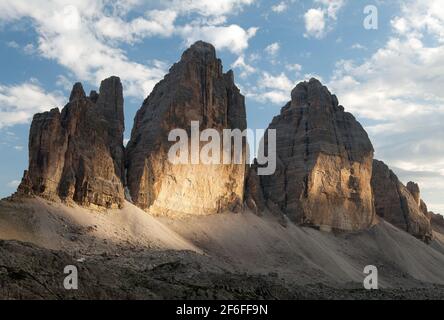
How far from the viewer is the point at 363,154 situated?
323 ft

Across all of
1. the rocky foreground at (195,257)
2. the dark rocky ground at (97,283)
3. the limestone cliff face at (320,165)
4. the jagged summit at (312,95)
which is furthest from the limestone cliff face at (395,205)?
the dark rocky ground at (97,283)

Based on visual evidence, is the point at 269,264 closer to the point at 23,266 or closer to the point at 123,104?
the point at 123,104

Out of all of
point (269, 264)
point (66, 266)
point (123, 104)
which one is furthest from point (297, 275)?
point (66, 266)

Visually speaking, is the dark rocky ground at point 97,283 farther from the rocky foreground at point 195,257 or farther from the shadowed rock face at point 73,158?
the shadowed rock face at point 73,158

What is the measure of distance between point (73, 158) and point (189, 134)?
18807 mm

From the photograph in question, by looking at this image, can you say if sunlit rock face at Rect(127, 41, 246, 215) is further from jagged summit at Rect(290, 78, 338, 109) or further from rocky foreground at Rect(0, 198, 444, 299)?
jagged summit at Rect(290, 78, 338, 109)

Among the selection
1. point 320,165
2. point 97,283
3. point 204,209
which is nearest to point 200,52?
point 204,209

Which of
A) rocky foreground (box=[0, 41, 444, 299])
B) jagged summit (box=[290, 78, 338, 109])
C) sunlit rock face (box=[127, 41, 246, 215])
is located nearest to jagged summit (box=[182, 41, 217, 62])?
sunlit rock face (box=[127, 41, 246, 215])

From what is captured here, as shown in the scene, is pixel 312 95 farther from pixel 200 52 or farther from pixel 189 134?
pixel 189 134

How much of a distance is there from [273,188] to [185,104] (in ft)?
83.7

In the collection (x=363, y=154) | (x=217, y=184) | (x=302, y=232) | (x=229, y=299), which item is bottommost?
(x=229, y=299)

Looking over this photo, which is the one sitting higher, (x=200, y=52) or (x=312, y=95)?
A: (x=312, y=95)

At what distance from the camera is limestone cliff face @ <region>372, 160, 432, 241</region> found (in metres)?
108

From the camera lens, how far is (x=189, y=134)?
237 ft
